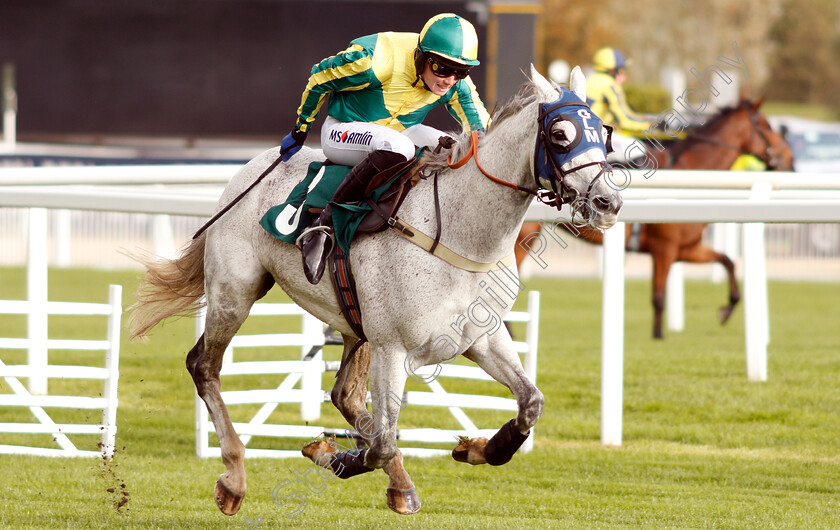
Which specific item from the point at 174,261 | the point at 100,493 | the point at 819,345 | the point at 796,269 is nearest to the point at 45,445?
the point at 100,493

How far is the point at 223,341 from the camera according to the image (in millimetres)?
5078

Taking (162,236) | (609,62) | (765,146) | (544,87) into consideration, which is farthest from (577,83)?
(765,146)

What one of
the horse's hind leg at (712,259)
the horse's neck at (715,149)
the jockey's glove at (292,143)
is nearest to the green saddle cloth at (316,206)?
the jockey's glove at (292,143)

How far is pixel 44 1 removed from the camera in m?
21.8

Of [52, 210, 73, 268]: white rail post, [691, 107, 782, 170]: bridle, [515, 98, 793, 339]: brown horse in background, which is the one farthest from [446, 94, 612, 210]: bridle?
[52, 210, 73, 268]: white rail post

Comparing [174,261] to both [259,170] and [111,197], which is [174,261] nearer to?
[259,170]

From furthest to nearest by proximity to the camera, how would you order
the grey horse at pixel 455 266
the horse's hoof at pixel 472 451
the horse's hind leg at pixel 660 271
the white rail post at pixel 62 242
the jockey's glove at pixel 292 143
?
the white rail post at pixel 62 242, the horse's hind leg at pixel 660 271, the jockey's glove at pixel 292 143, the horse's hoof at pixel 472 451, the grey horse at pixel 455 266

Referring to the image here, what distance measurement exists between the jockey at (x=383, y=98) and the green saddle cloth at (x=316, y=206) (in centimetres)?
5

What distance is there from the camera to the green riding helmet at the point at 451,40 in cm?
420

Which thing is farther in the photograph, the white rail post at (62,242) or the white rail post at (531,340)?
the white rail post at (62,242)

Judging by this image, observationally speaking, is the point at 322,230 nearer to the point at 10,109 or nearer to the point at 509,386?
the point at 509,386

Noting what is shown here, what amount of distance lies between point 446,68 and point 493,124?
0.27m

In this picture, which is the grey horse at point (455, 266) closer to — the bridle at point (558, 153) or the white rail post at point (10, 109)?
the bridle at point (558, 153)

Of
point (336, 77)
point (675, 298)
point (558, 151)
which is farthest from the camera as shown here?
point (675, 298)
